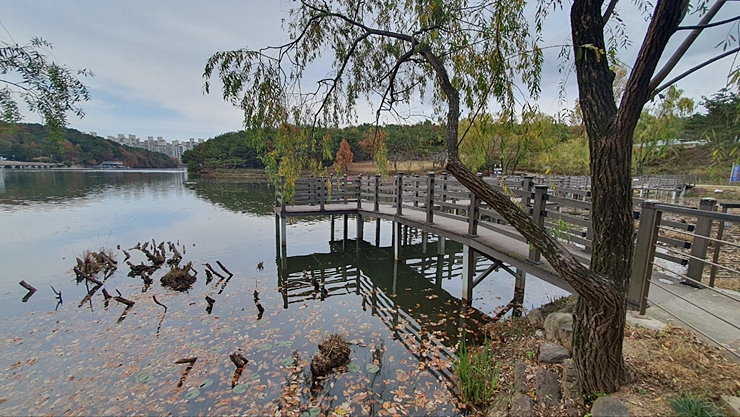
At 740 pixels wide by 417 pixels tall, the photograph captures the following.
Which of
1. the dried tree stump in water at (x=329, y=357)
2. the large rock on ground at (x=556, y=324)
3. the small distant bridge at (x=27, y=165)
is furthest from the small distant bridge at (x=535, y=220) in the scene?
the small distant bridge at (x=27, y=165)

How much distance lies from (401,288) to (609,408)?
5221 mm

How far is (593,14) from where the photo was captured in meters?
2.23

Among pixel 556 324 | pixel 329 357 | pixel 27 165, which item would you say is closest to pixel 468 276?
pixel 556 324

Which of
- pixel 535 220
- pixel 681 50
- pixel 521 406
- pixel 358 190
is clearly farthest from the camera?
pixel 358 190

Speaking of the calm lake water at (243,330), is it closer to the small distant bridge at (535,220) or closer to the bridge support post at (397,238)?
the bridge support post at (397,238)

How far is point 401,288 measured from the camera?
7.28m

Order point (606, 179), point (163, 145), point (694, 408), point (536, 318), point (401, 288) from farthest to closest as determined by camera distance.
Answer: point (163, 145), point (401, 288), point (536, 318), point (606, 179), point (694, 408)

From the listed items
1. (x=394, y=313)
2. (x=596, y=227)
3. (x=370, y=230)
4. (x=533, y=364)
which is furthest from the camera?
(x=370, y=230)

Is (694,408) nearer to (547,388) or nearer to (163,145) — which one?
(547,388)

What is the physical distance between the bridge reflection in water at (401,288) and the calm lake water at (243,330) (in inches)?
1.5

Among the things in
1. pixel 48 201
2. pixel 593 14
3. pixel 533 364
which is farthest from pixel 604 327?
pixel 48 201

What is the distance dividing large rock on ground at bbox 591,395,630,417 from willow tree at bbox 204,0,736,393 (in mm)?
189

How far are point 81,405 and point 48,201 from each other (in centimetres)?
2404

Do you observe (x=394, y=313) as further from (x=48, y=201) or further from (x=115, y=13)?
(x=48, y=201)
